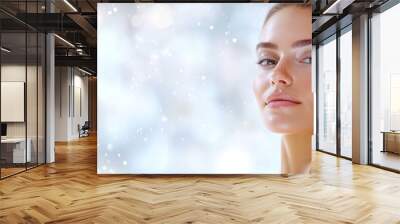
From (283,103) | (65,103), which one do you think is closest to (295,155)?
(283,103)

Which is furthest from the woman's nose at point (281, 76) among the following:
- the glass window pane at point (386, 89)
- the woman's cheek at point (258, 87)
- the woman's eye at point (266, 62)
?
the glass window pane at point (386, 89)

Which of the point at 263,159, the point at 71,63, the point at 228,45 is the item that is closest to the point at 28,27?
the point at 228,45

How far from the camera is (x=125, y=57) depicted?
6391mm

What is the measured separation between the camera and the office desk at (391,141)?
7.29 m

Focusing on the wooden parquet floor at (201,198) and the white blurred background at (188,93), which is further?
the white blurred background at (188,93)

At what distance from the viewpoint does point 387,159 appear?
768 centimetres

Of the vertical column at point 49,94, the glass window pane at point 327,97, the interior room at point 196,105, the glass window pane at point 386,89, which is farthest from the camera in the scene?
the glass window pane at point 327,97

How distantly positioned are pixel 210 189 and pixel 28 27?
191 inches

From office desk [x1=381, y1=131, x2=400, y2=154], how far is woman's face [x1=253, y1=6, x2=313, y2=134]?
2163 mm

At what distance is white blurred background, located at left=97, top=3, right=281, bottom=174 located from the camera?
641cm

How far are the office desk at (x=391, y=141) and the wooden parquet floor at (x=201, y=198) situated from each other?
2.60ft

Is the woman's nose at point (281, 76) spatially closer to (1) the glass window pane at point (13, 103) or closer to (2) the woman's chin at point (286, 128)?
(2) the woman's chin at point (286, 128)

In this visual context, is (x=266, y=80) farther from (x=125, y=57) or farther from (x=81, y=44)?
(x=81, y=44)

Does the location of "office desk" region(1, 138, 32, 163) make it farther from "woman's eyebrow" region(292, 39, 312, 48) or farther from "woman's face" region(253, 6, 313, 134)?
"woman's eyebrow" region(292, 39, 312, 48)
